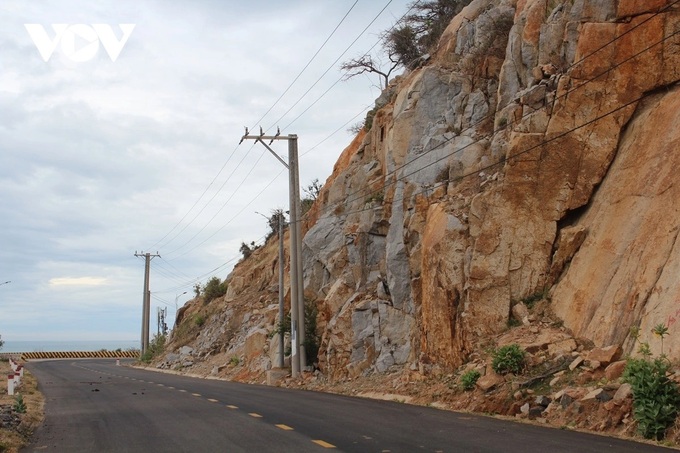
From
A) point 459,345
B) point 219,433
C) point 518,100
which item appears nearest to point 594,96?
point 518,100

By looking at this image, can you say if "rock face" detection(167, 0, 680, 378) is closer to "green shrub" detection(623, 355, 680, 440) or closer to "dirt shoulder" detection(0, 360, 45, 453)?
"green shrub" detection(623, 355, 680, 440)

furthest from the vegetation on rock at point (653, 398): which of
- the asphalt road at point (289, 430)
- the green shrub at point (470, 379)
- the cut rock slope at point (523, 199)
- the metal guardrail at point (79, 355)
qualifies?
the metal guardrail at point (79, 355)

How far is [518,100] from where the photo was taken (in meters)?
23.2

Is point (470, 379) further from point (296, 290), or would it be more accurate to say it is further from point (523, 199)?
point (296, 290)

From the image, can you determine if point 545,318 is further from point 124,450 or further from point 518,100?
point 124,450

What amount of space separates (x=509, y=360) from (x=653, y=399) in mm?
5523

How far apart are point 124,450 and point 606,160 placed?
46.8 ft

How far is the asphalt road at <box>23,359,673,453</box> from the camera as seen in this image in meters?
11.3

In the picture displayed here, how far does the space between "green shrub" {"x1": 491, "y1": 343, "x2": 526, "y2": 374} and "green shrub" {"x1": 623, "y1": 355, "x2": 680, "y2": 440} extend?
458 centimetres

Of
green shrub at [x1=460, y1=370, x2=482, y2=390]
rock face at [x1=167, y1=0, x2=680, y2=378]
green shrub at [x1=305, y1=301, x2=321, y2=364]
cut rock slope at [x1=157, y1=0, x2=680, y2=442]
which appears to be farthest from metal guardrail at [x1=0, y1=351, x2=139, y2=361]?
green shrub at [x1=460, y1=370, x2=482, y2=390]

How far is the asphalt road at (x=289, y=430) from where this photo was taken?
37.2 feet

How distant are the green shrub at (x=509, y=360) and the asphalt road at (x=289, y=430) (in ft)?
6.30

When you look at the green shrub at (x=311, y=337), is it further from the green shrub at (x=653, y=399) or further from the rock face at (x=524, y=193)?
the green shrub at (x=653, y=399)

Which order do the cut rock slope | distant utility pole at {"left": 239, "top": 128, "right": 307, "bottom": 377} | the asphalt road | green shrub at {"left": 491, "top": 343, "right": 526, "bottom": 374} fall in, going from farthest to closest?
distant utility pole at {"left": 239, "top": 128, "right": 307, "bottom": 377} → the cut rock slope → green shrub at {"left": 491, "top": 343, "right": 526, "bottom": 374} → the asphalt road
